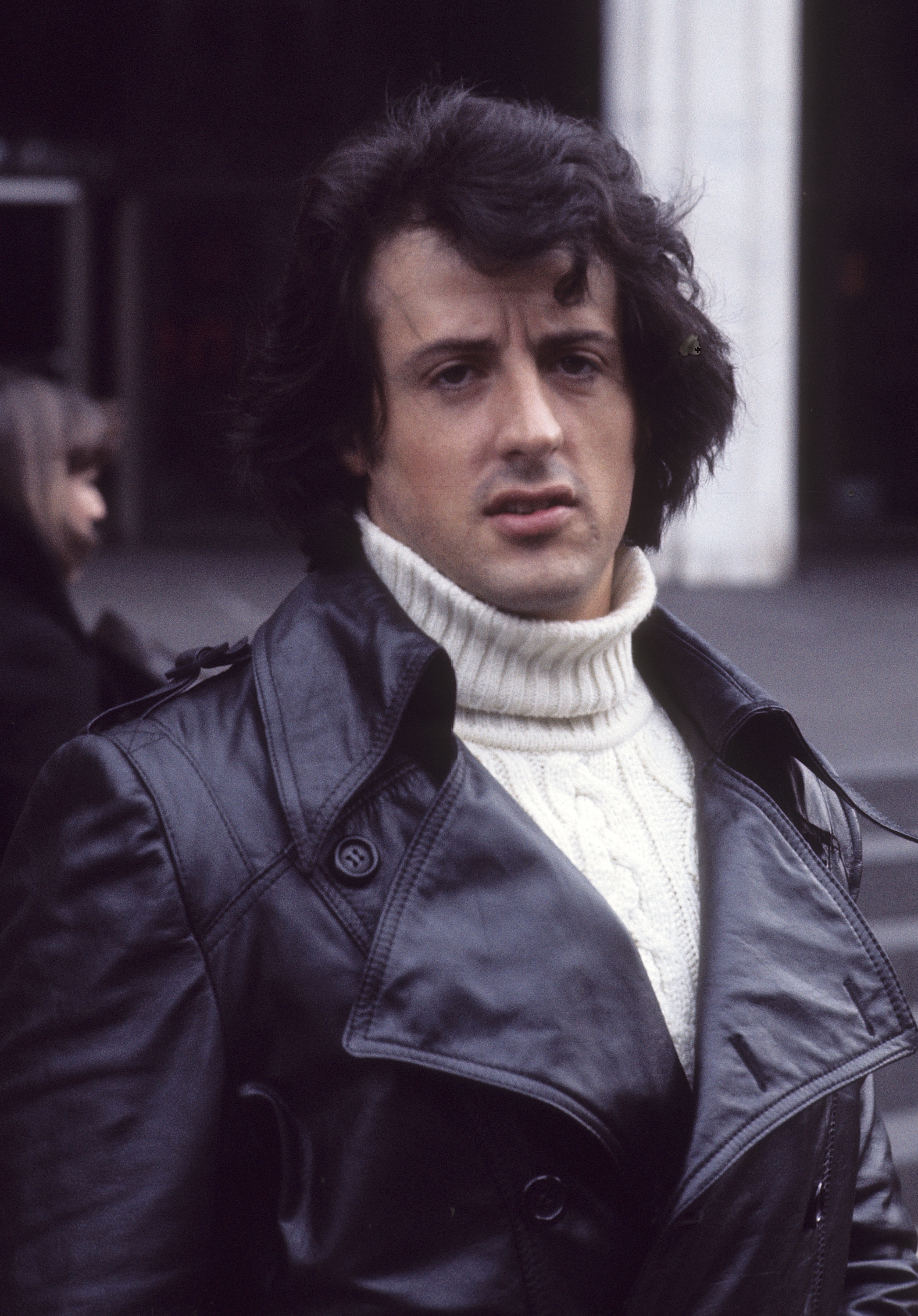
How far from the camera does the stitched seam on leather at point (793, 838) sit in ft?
5.20

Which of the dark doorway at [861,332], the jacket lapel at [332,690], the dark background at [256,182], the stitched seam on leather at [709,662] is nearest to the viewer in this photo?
the jacket lapel at [332,690]

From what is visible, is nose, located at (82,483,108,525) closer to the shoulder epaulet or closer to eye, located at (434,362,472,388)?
the shoulder epaulet

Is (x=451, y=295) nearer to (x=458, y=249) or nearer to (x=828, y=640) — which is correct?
(x=458, y=249)

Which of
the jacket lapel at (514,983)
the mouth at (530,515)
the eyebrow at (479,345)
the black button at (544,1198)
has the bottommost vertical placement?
the black button at (544,1198)

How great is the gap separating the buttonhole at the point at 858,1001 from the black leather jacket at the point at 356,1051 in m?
0.02

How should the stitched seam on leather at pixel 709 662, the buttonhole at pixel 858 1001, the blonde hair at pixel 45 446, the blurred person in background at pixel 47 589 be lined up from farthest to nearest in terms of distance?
the blonde hair at pixel 45 446 < the blurred person in background at pixel 47 589 < the stitched seam on leather at pixel 709 662 < the buttonhole at pixel 858 1001

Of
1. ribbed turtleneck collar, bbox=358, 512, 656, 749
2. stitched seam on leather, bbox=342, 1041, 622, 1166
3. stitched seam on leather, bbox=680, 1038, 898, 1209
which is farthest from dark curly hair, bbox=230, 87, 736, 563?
stitched seam on leather, bbox=680, 1038, 898, 1209

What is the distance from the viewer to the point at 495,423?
155 cm

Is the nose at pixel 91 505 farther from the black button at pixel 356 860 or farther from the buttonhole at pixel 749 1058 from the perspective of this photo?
the buttonhole at pixel 749 1058

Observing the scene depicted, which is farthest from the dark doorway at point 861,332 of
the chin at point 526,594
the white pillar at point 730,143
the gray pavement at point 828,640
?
the chin at point 526,594

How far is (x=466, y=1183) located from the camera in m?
1.31

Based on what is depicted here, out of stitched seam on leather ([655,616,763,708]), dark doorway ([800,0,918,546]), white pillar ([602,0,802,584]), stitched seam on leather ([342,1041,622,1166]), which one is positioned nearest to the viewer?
stitched seam on leather ([342,1041,622,1166])

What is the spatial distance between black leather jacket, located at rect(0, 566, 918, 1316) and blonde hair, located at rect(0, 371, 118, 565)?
212 centimetres

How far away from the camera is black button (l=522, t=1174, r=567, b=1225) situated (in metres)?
1.32
